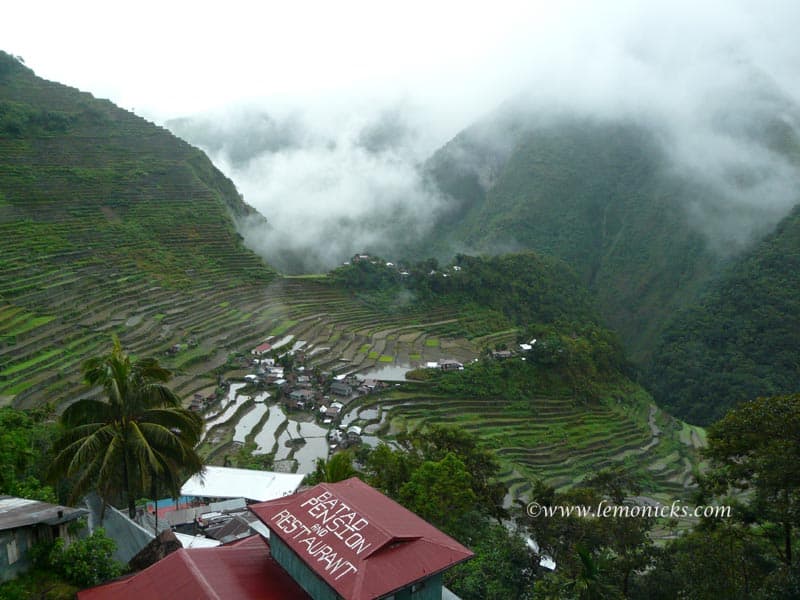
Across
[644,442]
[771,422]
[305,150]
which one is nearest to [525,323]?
[644,442]

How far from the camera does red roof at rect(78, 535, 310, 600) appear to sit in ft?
14.6

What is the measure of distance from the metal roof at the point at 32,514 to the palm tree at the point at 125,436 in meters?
0.23

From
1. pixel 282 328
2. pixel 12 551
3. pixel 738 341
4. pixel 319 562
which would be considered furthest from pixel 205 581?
pixel 738 341

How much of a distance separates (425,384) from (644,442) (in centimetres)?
985

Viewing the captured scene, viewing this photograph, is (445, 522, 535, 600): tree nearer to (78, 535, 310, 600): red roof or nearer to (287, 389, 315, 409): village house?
(78, 535, 310, 600): red roof

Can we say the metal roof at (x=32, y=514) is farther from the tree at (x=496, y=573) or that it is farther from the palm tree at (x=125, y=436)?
the tree at (x=496, y=573)

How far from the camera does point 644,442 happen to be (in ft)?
75.6

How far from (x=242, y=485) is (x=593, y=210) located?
52.5 meters

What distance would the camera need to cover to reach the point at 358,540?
4652 millimetres

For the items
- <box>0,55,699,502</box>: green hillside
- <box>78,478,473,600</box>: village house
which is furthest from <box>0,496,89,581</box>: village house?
<box>0,55,699,502</box>: green hillside

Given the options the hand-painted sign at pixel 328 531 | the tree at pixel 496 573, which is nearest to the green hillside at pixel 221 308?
the tree at pixel 496 573

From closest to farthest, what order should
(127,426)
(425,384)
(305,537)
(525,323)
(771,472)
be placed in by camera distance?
(305,537), (127,426), (771,472), (425,384), (525,323)

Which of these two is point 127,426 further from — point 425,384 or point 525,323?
point 525,323

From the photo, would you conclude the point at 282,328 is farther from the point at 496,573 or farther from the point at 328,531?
the point at 328,531
